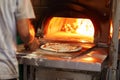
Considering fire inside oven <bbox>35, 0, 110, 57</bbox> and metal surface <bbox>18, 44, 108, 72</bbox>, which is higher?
fire inside oven <bbox>35, 0, 110, 57</bbox>

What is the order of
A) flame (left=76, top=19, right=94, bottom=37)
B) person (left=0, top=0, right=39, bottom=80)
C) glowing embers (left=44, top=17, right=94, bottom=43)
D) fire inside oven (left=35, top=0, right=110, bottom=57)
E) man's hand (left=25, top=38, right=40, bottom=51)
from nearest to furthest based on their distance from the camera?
person (left=0, top=0, right=39, bottom=80) → man's hand (left=25, top=38, right=40, bottom=51) → fire inside oven (left=35, top=0, right=110, bottom=57) → glowing embers (left=44, top=17, right=94, bottom=43) → flame (left=76, top=19, right=94, bottom=37)

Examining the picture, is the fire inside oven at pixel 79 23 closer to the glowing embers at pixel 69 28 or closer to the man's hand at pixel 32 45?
the glowing embers at pixel 69 28

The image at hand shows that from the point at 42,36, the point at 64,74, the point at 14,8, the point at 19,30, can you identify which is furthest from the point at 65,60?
the point at 42,36

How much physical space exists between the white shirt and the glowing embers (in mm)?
821

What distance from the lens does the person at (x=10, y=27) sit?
4.39 ft

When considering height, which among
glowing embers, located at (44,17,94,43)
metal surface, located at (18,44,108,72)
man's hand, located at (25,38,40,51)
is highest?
glowing embers, located at (44,17,94,43)

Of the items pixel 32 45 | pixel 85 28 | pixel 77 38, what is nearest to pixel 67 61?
pixel 32 45

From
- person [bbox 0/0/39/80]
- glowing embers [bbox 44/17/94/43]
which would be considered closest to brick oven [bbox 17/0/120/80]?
glowing embers [bbox 44/17/94/43]

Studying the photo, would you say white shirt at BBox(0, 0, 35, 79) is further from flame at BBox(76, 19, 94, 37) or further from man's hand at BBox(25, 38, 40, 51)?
flame at BBox(76, 19, 94, 37)

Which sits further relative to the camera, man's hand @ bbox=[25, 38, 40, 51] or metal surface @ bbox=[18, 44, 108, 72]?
man's hand @ bbox=[25, 38, 40, 51]

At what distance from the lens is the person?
134cm

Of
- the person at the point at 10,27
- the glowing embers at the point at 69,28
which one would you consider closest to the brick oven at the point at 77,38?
the glowing embers at the point at 69,28

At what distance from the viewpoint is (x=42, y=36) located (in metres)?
2.19

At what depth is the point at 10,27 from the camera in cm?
Answer: 137
